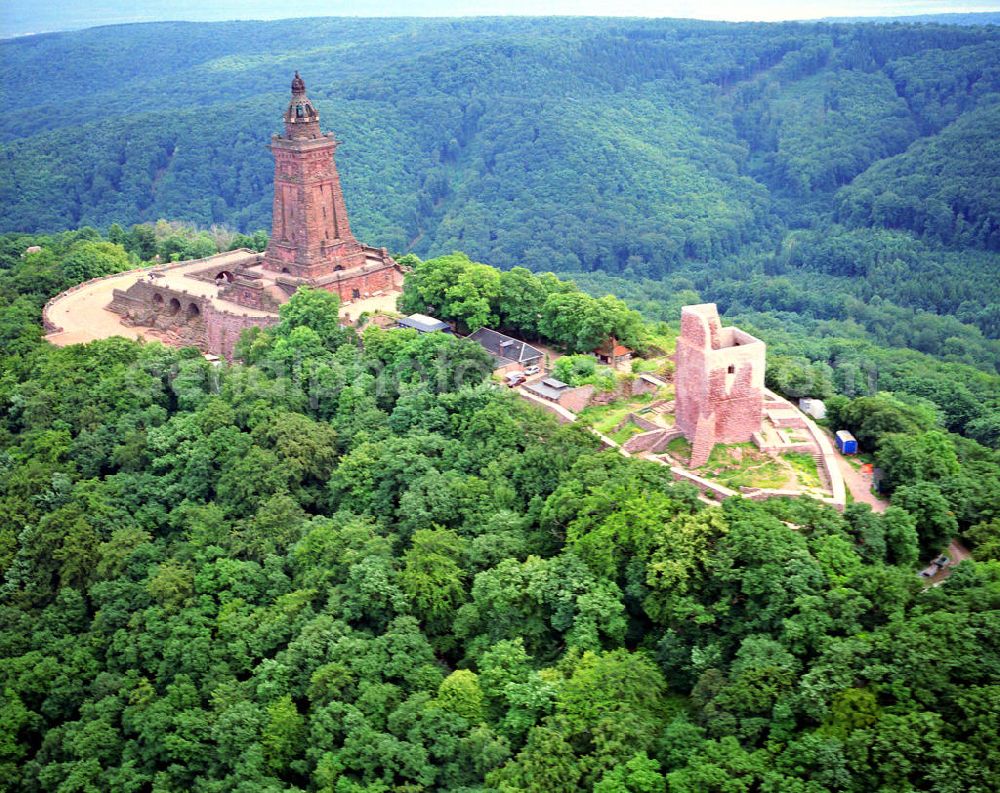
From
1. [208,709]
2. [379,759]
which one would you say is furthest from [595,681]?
[208,709]

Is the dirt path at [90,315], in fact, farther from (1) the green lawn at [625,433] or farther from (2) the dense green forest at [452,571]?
(1) the green lawn at [625,433]

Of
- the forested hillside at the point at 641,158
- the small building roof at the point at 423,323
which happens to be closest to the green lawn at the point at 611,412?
the small building roof at the point at 423,323

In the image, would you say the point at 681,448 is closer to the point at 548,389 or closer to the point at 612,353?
the point at 548,389

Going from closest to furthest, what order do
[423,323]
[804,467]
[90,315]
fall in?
[804,467] → [423,323] → [90,315]

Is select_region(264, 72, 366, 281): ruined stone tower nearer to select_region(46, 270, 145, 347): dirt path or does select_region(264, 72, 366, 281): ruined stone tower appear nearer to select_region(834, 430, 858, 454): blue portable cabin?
select_region(46, 270, 145, 347): dirt path

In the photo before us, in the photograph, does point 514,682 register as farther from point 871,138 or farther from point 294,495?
point 871,138

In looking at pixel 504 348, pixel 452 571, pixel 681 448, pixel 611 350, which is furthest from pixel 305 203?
pixel 452 571

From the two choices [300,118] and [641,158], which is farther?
[641,158]
